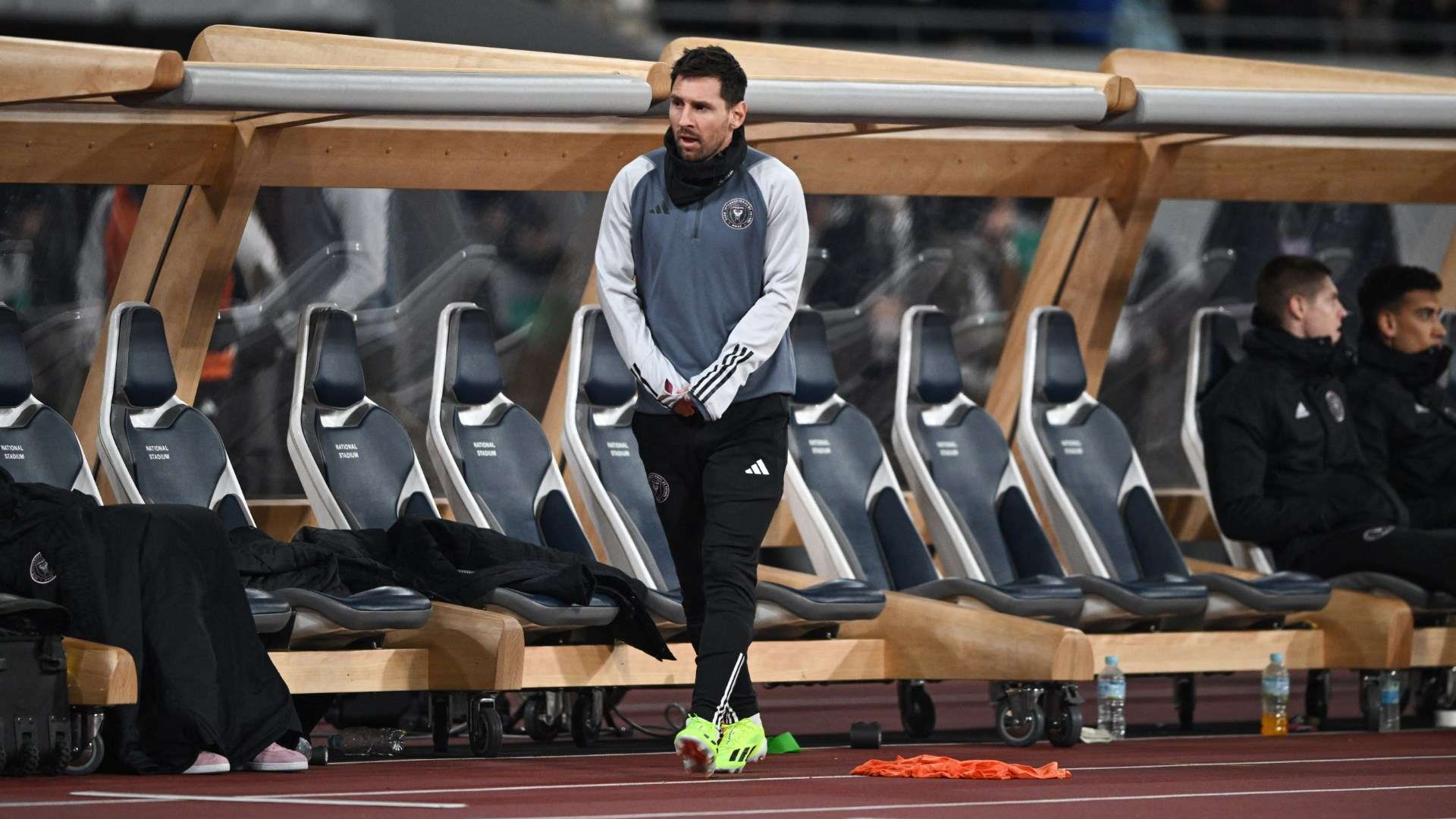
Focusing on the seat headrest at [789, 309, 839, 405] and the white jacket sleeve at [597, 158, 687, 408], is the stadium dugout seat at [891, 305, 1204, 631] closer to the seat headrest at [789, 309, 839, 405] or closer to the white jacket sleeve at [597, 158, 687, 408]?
the seat headrest at [789, 309, 839, 405]

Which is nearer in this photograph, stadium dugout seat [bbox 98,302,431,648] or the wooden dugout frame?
the wooden dugout frame

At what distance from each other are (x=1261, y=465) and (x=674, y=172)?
3.80 m

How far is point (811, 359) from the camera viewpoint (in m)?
8.75

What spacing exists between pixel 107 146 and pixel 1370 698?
472 cm

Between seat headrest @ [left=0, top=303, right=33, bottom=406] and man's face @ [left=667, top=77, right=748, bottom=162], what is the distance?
2.61 meters

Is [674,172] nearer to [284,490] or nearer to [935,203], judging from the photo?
[284,490]

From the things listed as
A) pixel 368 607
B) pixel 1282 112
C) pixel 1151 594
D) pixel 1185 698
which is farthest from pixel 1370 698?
pixel 368 607

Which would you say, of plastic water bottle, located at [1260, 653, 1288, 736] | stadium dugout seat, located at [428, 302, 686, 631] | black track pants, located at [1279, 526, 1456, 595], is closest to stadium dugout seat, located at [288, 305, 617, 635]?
stadium dugout seat, located at [428, 302, 686, 631]

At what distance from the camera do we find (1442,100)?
884 centimetres

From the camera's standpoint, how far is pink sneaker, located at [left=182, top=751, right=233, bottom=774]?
6047 mm

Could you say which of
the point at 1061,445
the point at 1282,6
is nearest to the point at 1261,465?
the point at 1061,445

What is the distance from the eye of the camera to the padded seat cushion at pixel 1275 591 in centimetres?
825

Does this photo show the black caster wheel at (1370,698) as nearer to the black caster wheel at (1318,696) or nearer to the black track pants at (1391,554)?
the black caster wheel at (1318,696)

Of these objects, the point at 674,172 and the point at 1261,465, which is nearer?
the point at 674,172
